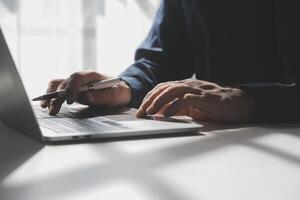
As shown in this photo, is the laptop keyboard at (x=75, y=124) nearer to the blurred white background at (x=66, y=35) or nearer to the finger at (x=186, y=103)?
the finger at (x=186, y=103)

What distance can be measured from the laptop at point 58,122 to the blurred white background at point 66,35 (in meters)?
0.97

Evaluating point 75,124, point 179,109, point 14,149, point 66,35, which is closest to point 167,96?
point 179,109

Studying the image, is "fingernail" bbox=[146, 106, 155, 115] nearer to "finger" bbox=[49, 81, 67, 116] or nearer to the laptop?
the laptop

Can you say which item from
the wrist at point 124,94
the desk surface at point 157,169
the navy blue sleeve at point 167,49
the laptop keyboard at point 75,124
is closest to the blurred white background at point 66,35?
the navy blue sleeve at point 167,49

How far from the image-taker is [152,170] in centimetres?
38

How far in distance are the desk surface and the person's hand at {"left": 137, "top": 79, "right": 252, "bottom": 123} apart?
107 millimetres

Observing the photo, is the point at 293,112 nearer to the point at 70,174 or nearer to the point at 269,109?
the point at 269,109

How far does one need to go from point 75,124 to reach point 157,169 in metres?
0.23

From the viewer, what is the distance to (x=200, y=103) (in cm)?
64

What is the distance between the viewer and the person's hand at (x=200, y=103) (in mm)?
641

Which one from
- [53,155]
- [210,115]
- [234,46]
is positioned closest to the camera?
[53,155]

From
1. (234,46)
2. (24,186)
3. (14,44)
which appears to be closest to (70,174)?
(24,186)

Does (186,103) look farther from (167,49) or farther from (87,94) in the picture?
(167,49)

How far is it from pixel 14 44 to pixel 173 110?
1.12 metres
